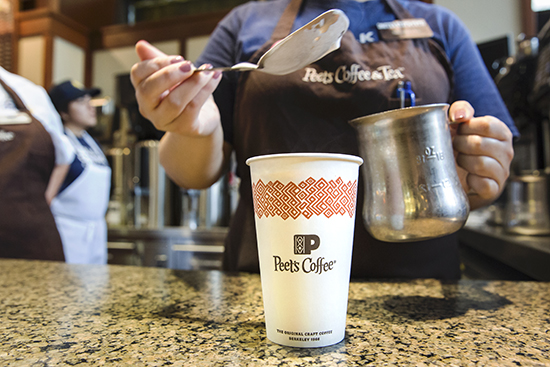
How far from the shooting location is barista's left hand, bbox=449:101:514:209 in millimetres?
529

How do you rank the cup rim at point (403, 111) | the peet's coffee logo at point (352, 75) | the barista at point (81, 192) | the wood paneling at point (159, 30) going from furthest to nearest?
the wood paneling at point (159, 30)
the barista at point (81, 192)
the peet's coffee logo at point (352, 75)
the cup rim at point (403, 111)

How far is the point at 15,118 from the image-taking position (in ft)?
4.58

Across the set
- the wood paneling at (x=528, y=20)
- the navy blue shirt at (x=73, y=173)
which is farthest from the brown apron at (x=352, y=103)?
the wood paneling at (x=528, y=20)

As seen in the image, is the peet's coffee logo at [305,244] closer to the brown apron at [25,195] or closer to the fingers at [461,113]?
the fingers at [461,113]

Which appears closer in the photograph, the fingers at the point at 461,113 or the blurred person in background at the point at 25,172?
the fingers at the point at 461,113

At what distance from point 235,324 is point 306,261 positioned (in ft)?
0.42

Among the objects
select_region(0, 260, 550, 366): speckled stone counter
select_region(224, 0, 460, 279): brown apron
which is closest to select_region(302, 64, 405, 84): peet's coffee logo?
select_region(224, 0, 460, 279): brown apron

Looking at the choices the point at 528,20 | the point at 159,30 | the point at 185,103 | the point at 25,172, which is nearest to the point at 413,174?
the point at 185,103

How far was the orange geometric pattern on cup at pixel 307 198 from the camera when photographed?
336 millimetres

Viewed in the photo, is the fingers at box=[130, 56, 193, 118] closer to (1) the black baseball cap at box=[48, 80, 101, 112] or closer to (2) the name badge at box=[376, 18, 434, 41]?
(2) the name badge at box=[376, 18, 434, 41]

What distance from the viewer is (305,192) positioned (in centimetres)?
34

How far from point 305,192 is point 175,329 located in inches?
7.7

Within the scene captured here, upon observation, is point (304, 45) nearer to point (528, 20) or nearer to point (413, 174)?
point (413, 174)

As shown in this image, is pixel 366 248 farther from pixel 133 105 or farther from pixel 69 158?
pixel 133 105
